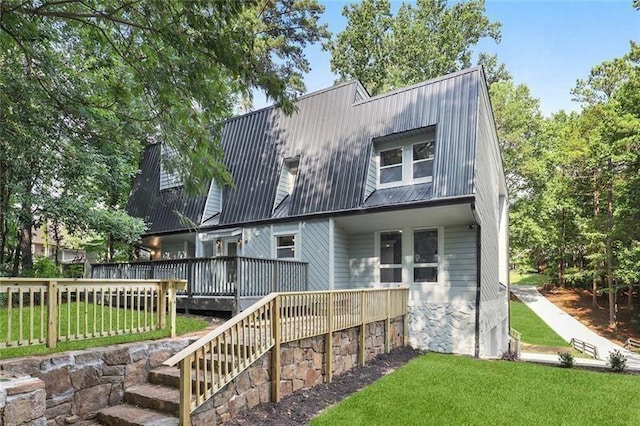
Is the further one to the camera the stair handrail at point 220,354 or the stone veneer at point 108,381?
the stair handrail at point 220,354

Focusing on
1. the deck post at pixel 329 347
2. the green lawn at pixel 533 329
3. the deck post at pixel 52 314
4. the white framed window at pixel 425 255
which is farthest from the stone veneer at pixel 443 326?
the green lawn at pixel 533 329

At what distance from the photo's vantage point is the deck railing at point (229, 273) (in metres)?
8.56

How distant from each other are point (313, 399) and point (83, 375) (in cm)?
295

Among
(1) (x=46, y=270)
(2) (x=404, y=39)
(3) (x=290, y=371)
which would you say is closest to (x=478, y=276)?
(3) (x=290, y=371)

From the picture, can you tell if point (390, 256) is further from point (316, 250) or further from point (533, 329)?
point (533, 329)

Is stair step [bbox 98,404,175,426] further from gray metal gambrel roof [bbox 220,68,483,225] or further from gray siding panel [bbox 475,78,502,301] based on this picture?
gray siding panel [bbox 475,78,502,301]

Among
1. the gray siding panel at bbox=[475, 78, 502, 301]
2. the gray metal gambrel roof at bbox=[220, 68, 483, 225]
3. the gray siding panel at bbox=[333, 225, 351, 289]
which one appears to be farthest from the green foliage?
the gray siding panel at bbox=[475, 78, 502, 301]

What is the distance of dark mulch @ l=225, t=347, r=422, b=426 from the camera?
15.5ft

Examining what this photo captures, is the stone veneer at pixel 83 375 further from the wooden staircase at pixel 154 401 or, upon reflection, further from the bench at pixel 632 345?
the bench at pixel 632 345

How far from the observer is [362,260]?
11.1 metres

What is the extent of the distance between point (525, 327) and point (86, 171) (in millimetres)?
22532

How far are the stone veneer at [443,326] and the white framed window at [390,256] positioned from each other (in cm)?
97

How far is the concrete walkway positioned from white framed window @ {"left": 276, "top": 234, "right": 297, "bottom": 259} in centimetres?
1069

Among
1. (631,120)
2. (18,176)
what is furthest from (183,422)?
(631,120)
